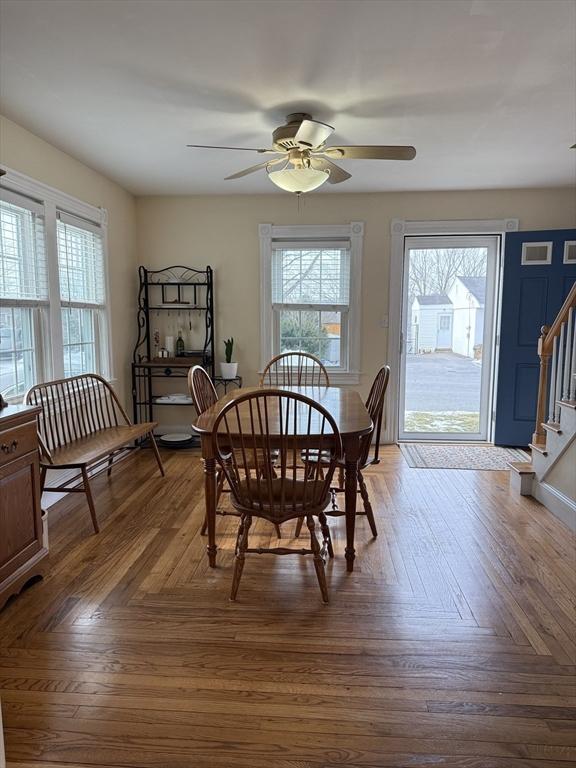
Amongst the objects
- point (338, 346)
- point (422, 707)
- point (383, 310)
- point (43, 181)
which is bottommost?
point (422, 707)

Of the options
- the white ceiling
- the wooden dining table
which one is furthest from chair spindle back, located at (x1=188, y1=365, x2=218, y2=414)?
the white ceiling

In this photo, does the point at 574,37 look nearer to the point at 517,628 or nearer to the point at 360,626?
the point at 517,628

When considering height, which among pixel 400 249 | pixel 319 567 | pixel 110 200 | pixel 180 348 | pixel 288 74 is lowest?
pixel 319 567

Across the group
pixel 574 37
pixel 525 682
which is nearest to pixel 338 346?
pixel 574 37

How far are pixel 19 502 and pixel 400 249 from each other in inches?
155

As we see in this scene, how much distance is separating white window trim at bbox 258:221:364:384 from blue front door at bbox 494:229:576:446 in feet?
4.59

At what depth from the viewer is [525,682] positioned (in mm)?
1668

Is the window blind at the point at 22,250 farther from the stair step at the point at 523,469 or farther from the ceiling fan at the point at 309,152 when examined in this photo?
the stair step at the point at 523,469

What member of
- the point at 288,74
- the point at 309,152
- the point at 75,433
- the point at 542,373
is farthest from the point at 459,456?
the point at 288,74

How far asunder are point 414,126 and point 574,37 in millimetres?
1078

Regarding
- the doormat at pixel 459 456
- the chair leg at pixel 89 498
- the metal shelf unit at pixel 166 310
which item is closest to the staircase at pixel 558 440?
the doormat at pixel 459 456

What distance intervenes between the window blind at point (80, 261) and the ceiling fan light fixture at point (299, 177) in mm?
1760

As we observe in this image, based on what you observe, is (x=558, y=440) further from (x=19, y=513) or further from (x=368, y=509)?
(x=19, y=513)

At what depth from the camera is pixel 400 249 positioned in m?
4.70
